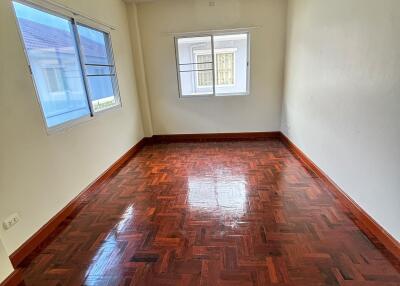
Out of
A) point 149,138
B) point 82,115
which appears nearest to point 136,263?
point 82,115

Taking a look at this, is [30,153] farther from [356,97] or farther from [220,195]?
[356,97]

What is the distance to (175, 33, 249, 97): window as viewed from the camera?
4.37 metres

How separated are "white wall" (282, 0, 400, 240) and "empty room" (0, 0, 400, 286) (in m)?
0.01

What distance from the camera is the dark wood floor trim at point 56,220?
5.83 feet

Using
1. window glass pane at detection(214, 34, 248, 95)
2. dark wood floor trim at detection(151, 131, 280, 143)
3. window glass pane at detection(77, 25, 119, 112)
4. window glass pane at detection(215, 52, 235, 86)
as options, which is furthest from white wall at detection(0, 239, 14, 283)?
window glass pane at detection(215, 52, 235, 86)

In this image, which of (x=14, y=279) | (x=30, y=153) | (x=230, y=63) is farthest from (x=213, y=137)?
(x=14, y=279)

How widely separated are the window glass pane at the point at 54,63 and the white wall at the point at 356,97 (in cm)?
295

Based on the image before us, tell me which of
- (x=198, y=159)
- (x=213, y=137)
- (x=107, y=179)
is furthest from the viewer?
(x=213, y=137)

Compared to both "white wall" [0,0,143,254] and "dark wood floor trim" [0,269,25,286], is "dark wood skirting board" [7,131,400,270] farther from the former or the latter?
"dark wood floor trim" [0,269,25,286]

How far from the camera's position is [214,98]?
4.57 metres

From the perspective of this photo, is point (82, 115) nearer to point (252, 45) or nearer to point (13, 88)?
point (13, 88)

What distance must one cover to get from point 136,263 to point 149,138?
3.38 metres

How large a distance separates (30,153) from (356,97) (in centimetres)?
297

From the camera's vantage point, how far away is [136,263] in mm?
1686
